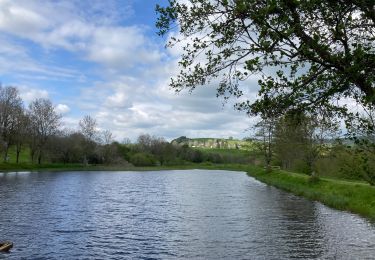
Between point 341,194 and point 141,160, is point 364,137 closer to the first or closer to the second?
point 341,194

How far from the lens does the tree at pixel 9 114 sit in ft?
318

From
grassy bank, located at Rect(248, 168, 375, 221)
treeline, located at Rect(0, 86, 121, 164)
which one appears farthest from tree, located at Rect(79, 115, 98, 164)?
grassy bank, located at Rect(248, 168, 375, 221)

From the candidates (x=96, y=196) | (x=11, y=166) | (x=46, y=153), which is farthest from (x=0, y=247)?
(x=46, y=153)

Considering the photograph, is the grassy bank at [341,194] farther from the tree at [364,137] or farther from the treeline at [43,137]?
the treeline at [43,137]

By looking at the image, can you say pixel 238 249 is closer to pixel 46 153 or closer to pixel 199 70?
pixel 199 70

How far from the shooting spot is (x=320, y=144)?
46.0 metres

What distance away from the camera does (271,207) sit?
122 feet

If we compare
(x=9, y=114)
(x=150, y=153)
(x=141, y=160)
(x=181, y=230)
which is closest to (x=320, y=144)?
(x=181, y=230)

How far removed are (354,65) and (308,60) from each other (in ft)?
4.70

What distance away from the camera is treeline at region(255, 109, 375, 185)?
1090 cm

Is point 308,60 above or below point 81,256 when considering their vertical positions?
above

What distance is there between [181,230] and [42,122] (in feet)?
306

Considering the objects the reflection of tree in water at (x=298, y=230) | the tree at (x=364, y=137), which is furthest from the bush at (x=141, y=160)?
the tree at (x=364, y=137)

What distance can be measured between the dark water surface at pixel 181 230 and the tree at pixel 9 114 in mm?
61711
